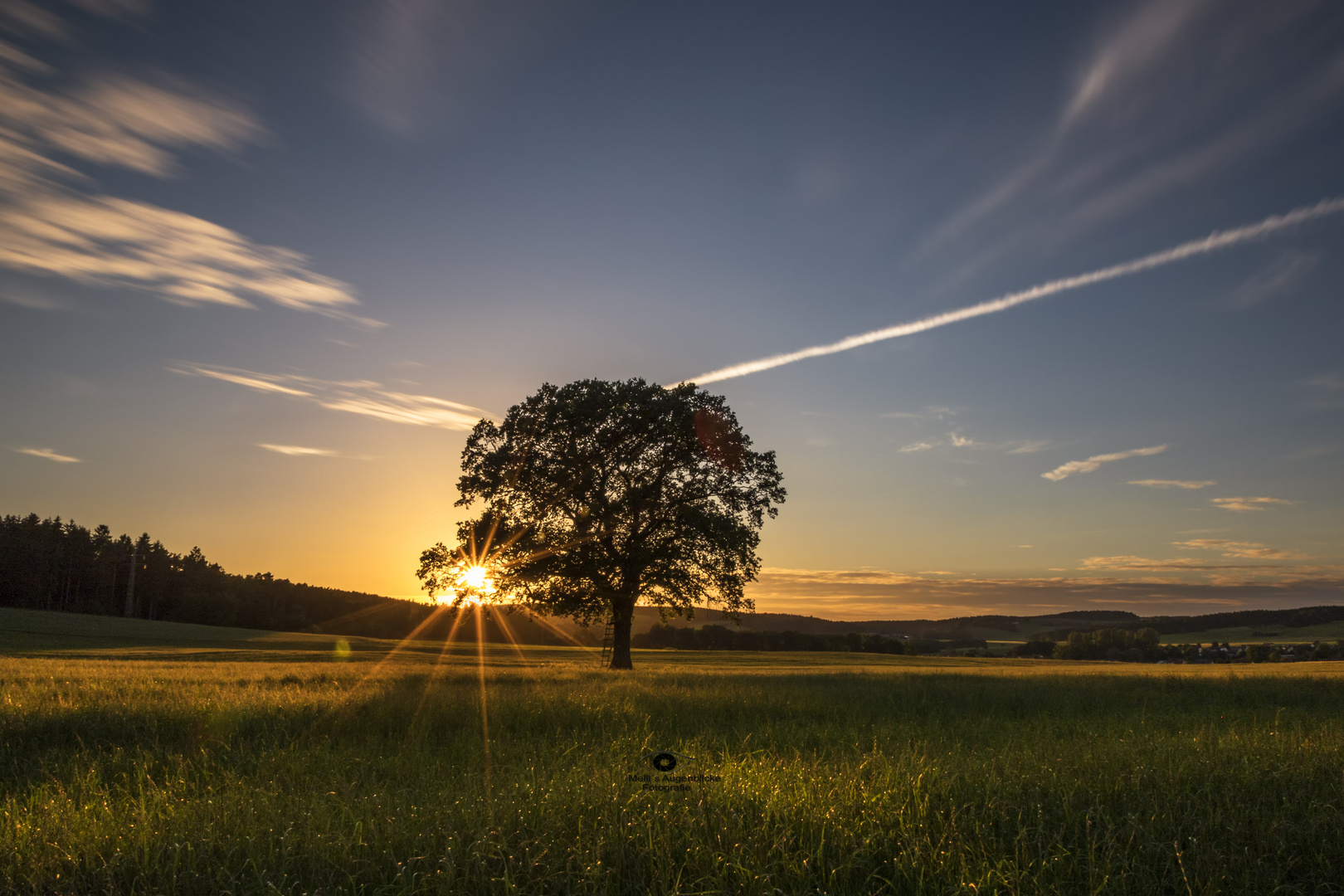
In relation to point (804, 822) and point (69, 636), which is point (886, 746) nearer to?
point (804, 822)

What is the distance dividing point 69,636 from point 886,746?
72283 millimetres

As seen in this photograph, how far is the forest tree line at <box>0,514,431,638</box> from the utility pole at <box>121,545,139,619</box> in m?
0.15

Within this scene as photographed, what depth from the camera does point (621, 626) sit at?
29.6m

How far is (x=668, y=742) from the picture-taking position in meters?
8.69

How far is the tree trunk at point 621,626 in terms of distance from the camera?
29094mm

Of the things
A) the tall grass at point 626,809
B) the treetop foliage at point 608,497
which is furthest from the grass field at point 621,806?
the treetop foliage at point 608,497

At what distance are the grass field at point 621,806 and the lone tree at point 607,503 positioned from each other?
16823 millimetres

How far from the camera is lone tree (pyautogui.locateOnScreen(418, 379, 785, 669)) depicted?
2767 cm

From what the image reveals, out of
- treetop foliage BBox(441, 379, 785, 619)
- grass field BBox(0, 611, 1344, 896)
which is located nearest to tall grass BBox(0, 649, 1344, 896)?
grass field BBox(0, 611, 1344, 896)

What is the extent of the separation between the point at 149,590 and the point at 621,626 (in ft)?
377

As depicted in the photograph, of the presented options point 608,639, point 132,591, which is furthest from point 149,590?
point 608,639

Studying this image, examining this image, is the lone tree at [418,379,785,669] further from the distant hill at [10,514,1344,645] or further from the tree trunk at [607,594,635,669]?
the distant hill at [10,514,1344,645]

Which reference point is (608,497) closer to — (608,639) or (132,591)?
(608,639)

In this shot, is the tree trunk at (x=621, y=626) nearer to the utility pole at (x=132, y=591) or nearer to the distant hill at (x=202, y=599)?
the distant hill at (x=202, y=599)
